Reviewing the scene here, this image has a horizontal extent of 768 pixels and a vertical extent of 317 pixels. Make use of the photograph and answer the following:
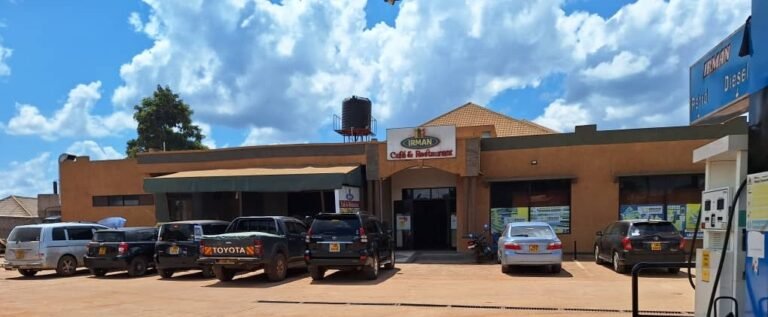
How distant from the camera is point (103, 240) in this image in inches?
661

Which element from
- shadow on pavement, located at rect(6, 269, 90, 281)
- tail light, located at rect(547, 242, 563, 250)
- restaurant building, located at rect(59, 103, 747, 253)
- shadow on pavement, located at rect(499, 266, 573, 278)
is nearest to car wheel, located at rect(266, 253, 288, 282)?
shadow on pavement, located at rect(499, 266, 573, 278)

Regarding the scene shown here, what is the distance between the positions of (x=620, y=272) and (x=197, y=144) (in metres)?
40.1

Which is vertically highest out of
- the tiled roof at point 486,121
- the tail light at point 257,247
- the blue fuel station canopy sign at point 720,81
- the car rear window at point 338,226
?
the tiled roof at point 486,121

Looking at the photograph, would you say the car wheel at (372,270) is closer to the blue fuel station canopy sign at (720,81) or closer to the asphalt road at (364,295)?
the asphalt road at (364,295)

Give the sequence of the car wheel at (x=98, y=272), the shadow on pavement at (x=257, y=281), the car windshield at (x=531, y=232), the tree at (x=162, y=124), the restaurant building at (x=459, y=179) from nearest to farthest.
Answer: the shadow on pavement at (x=257, y=281) < the car windshield at (x=531, y=232) < the car wheel at (x=98, y=272) < the restaurant building at (x=459, y=179) < the tree at (x=162, y=124)

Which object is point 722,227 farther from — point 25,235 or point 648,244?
point 25,235

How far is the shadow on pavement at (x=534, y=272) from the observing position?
1473 centimetres

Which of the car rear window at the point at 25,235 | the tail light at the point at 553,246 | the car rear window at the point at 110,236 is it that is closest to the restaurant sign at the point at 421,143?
the tail light at the point at 553,246

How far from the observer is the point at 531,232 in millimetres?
15477

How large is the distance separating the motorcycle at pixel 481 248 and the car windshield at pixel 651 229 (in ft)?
16.8

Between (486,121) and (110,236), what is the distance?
20.2m

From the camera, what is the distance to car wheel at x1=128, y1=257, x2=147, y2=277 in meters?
16.5

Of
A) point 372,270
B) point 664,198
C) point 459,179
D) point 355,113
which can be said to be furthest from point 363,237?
point 355,113

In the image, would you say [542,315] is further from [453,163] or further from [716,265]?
[453,163]
